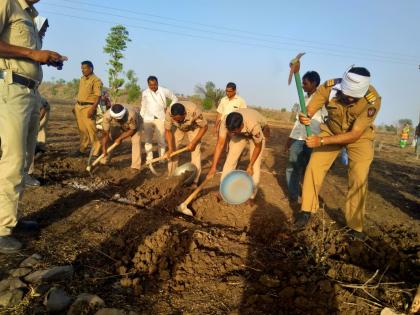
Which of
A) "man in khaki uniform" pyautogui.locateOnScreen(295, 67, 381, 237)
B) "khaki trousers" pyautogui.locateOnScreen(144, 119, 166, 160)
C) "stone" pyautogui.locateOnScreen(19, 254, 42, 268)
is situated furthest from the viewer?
"khaki trousers" pyautogui.locateOnScreen(144, 119, 166, 160)

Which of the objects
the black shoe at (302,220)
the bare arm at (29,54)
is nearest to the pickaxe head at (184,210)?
the black shoe at (302,220)

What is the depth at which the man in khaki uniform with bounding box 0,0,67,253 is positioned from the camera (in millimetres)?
2787

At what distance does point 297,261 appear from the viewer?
3098mm

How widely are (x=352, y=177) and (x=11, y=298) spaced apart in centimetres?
342

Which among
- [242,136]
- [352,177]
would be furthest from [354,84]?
[242,136]

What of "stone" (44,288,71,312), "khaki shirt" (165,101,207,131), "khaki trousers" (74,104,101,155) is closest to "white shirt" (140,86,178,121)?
"khaki trousers" (74,104,101,155)

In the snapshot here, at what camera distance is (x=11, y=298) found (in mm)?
2203

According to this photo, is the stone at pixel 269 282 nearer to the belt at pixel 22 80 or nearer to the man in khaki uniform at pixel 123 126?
the belt at pixel 22 80

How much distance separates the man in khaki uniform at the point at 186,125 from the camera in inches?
200

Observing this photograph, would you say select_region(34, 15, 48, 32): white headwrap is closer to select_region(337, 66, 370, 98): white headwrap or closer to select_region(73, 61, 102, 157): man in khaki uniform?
select_region(337, 66, 370, 98): white headwrap

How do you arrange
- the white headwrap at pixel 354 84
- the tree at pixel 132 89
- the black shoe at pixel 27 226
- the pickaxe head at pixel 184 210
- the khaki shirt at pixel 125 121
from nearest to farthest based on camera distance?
1. the black shoe at pixel 27 226
2. the white headwrap at pixel 354 84
3. the pickaxe head at pixel 184 210
4. the khaki shirt at pixel 125 121
5. the tree at pixel 132 89

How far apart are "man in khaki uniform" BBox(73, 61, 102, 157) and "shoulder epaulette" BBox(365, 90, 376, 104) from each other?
510 cm

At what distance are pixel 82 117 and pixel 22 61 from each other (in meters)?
4.63

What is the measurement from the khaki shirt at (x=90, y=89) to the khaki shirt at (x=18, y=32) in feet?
13.7
